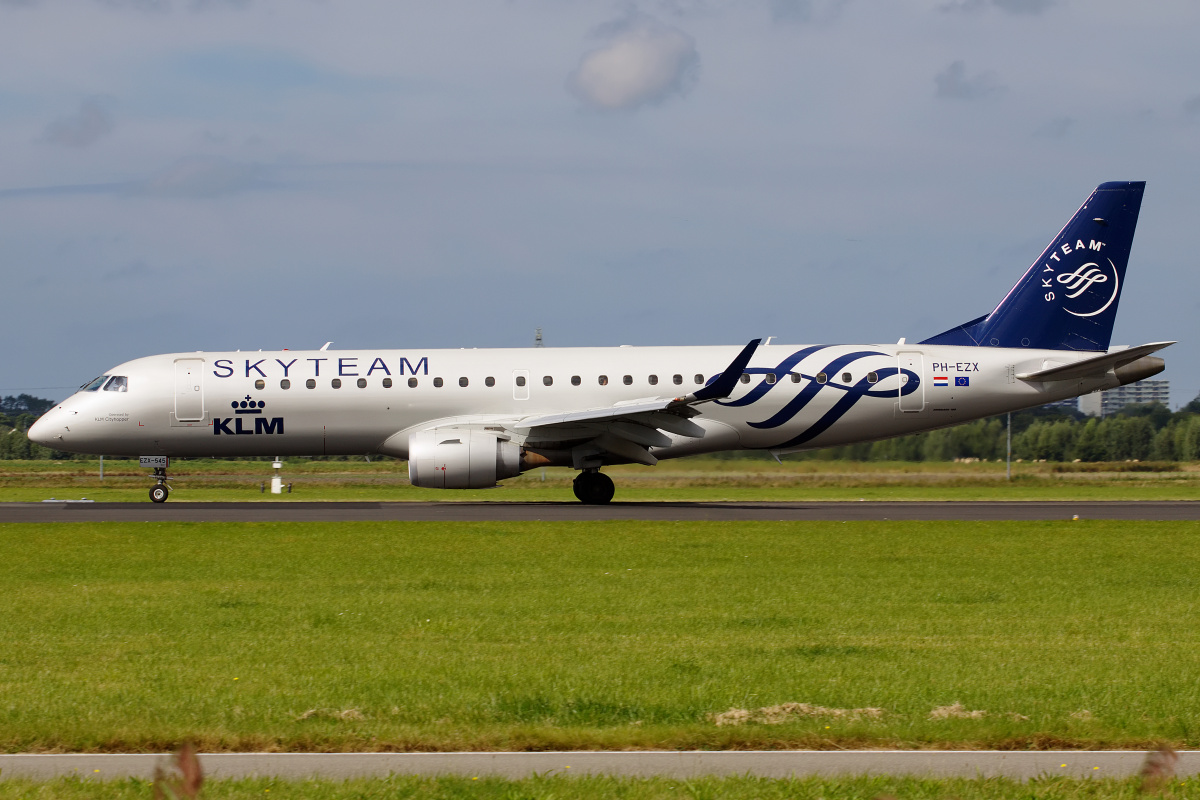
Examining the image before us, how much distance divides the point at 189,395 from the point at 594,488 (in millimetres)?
9718

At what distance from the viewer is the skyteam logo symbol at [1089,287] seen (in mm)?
30047

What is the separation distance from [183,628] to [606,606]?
4220 millimetres

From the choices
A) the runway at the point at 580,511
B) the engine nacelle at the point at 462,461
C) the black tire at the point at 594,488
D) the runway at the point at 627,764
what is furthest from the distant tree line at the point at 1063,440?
the runway at the point at 627,764

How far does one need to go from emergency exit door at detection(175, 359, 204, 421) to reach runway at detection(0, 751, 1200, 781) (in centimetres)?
2262

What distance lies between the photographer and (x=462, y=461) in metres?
26.1

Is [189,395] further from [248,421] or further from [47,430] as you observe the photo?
[47,430]

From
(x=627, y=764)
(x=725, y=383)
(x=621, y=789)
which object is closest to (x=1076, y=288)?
(x=725, y=383)

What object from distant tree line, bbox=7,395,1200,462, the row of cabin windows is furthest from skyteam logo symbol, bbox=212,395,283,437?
distant tree line, bbox=7,395,1200,462

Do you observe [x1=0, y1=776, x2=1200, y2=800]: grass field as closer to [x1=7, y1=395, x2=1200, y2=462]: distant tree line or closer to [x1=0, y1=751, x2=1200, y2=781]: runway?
[x1=0, y1=751, x2=1200, y2=781]: runway

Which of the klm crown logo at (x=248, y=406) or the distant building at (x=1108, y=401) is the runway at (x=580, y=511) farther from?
the distant building at (x=1108, y=401)

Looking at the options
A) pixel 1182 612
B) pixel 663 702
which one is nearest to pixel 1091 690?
pixel 663 702

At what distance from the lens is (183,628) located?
38.2ft

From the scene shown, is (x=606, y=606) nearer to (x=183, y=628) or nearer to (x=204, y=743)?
(x=183, y=628)

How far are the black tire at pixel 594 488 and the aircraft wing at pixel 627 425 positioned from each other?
1.17 meters
